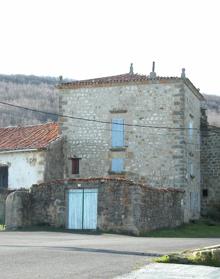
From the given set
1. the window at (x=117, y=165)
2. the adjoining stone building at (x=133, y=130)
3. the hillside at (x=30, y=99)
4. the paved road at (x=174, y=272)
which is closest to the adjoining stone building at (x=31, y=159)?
the adjoining stone building at (x=133, y=130)

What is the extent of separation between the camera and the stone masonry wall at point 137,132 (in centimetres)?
3334

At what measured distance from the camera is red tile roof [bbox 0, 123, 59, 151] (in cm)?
3509

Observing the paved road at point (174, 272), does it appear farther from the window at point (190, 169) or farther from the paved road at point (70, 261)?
the window at point (190, 169)

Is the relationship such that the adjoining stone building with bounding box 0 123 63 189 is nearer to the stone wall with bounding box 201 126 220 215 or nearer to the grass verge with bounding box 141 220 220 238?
the grass verge with bounding box 141 220 220 238

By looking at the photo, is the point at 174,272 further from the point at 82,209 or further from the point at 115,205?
the point at 82,209

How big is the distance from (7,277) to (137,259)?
4.15 metres

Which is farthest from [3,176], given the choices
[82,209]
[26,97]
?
[26,97]

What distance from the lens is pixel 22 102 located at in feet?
306

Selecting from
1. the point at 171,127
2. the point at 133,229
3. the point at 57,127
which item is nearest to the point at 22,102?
the point at 57,127

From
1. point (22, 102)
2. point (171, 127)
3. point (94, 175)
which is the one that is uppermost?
point (22, 102)

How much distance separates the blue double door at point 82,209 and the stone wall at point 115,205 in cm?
23

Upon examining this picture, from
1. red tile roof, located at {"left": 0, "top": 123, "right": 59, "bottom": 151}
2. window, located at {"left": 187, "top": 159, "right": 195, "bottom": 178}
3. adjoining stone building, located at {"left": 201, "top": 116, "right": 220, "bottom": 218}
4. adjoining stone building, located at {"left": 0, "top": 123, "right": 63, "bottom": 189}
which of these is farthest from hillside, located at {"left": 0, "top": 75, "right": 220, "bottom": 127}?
adjoining stone building, located at {"left": 0, "top": 123, "right": 63, "bottom": 189}

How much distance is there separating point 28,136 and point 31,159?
9.99ft

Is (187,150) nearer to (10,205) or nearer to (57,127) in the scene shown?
(57,127)
